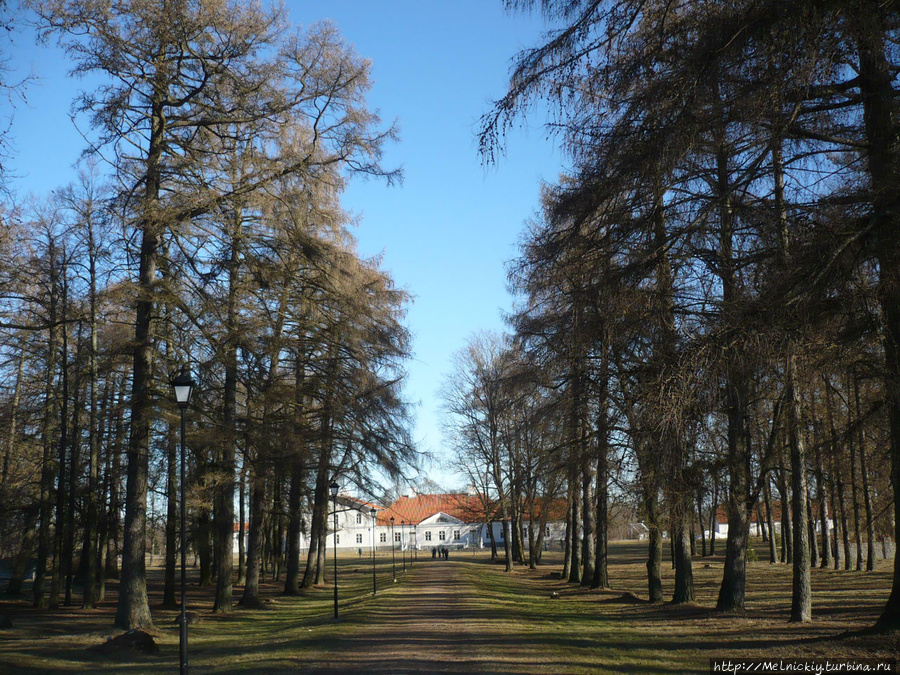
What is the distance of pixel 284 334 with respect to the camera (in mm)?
20812

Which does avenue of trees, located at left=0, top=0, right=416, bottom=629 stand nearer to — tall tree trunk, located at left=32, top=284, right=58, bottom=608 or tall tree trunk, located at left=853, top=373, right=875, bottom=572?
tall tree trunk, located at left=32, top=284, right=58, bottom=608

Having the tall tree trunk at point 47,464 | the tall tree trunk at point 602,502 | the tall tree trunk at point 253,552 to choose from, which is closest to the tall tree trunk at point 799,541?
the tall tree trunk at point 602,502

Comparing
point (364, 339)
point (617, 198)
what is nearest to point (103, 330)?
point (364, 339)

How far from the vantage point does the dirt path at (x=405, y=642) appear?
32.6ft

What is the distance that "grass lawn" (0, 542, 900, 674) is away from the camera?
9.81m

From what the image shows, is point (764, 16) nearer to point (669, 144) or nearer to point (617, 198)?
point (669, 144)

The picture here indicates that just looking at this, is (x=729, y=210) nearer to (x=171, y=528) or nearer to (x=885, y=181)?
(x=885, y=181)

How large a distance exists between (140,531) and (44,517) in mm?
8459

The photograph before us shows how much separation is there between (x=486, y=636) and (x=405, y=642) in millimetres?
1461

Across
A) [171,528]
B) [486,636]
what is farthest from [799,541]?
[171,528]

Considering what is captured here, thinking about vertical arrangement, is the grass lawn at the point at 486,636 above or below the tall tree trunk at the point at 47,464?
below

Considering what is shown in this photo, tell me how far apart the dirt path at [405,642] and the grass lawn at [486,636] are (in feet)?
0.09

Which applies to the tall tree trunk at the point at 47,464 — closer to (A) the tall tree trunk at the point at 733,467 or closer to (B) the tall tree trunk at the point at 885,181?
(A) the tall tree trunk at the point at 733,467

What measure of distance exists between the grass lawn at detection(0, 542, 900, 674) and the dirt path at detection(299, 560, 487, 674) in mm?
27
